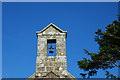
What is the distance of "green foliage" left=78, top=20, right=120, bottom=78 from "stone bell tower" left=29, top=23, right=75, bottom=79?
3049 millimetres

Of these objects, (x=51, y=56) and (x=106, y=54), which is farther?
(x=51, y=56)

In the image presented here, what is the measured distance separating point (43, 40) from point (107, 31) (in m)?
4.74

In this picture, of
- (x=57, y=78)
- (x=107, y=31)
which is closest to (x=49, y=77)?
(x=57, y=78)

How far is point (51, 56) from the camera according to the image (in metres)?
18.8

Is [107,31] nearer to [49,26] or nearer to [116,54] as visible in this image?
[116,54]

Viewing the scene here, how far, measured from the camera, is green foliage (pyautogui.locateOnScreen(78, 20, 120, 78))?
49.0 feet

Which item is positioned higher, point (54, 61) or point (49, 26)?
point (49, 26)

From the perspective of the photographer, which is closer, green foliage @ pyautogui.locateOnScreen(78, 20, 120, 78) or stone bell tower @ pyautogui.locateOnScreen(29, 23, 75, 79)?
green foliage @ pyautogui.locateOnScreen(78, 20, 120, 78)

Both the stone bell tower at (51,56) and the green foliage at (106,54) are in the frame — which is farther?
the stone bell tower at (51,56)

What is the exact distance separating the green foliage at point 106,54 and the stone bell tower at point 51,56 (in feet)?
10.0

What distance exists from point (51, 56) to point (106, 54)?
15.9ft

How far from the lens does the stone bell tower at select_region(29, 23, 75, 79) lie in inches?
725

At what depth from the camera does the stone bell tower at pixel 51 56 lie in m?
18.4

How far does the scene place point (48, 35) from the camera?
19000mm
